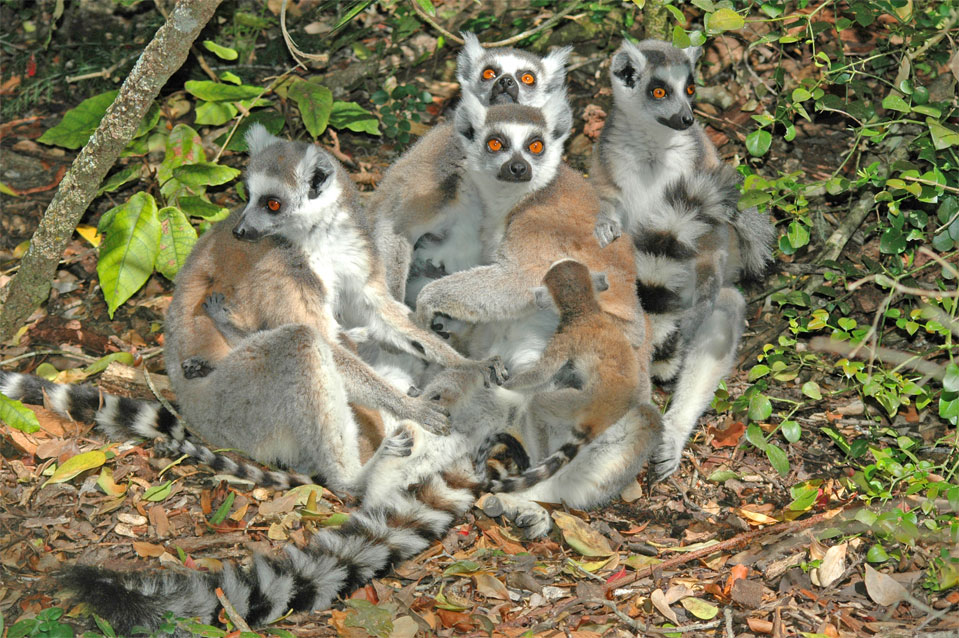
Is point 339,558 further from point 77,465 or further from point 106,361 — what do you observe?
point 106,361

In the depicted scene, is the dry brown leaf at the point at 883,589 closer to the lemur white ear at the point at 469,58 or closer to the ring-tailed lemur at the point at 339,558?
the ring-tailed lemur at the point at 339,558

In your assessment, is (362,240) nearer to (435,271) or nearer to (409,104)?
(435,271)

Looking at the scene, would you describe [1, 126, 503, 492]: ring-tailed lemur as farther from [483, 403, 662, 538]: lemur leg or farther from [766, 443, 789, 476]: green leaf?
[766, 443, 789, 476]: green leaf

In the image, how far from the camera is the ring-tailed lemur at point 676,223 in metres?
5.10

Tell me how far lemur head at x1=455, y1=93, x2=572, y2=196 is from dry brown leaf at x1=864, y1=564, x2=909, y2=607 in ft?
8.13

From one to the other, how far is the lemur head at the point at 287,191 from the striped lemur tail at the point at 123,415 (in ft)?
3.39

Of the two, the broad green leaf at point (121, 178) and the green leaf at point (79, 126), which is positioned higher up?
the green leaf at point (79, 126)

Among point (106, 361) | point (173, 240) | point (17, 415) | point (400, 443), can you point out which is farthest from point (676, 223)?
point (17, 415)

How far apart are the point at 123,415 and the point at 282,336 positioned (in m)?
0.98

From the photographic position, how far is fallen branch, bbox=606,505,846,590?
4.04m

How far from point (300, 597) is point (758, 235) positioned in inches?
128

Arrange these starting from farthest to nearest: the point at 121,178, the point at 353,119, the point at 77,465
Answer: the point at 353,119, the point at 121,178, the point at 77,465

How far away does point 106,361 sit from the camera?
5.25 meters

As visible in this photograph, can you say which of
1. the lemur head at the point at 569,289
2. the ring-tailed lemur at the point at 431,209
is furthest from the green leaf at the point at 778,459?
the ring-tailed lemur at the point at 431,209
